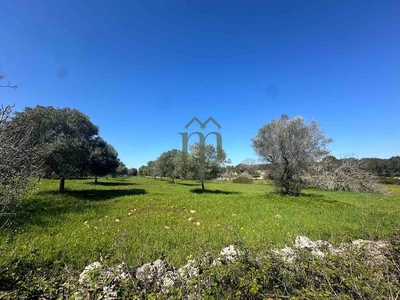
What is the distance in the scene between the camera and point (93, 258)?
413 cm

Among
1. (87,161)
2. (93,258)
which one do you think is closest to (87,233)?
(93,258)

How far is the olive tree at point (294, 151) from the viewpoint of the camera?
604 inches

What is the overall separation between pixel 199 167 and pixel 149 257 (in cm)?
1713

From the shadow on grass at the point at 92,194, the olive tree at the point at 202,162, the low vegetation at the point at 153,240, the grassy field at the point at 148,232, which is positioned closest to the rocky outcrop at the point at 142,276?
the low vegetation at the point at 153,240

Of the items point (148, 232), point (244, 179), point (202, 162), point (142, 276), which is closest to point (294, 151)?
point (202, 162)

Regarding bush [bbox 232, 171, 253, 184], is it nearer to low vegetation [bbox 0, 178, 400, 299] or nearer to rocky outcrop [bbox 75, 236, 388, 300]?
low vegetation [bbox 0, 178, 400, 299]

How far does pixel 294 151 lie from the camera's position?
50.1 ft

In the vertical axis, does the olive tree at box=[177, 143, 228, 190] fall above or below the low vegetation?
above

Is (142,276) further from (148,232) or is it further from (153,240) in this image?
(148,232)

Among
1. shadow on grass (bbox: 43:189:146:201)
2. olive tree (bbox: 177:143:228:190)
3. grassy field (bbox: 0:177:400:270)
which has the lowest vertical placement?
grassy field (bbox: 0:177:400:270)

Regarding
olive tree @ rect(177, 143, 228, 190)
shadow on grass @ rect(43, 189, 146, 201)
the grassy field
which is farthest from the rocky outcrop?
olive tree @ rect(177, 143, 228, 190)

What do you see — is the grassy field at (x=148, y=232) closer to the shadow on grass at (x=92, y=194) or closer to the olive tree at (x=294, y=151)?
the shadow on grass at (x=92, y=194)

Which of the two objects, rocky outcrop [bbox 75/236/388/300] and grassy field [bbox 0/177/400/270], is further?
grassy field [bbox 0/177/400/270]

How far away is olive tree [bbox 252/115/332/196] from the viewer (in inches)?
604
